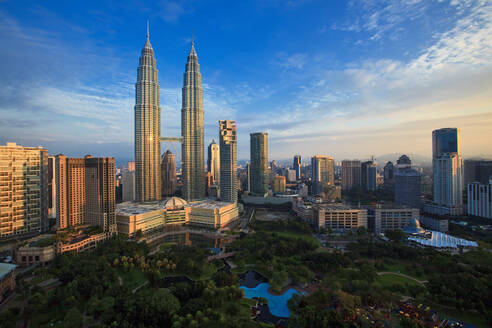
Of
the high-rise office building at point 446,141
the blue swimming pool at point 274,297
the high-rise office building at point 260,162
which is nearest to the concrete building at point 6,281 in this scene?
the blue swimming pool at point 274,297

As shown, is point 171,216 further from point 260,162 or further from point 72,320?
point 260,162

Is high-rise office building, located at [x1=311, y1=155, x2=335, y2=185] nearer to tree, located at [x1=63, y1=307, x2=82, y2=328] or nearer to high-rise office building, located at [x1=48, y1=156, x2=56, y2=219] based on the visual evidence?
high-rise office building, located at [x1=48, y1=156, x2=56, y2=219]

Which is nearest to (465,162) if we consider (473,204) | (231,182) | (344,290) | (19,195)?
(473,204)

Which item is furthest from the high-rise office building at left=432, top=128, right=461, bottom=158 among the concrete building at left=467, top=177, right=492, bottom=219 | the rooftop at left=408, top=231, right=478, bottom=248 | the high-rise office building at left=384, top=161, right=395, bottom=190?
the rooftop at left=408, top=231, right=478, bottom=248

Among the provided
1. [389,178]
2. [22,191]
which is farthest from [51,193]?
[389,178]

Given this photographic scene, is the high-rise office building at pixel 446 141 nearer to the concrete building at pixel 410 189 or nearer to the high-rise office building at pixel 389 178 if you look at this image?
the concrete building at pixel 410 189

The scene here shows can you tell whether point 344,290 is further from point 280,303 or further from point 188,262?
point 188,262
